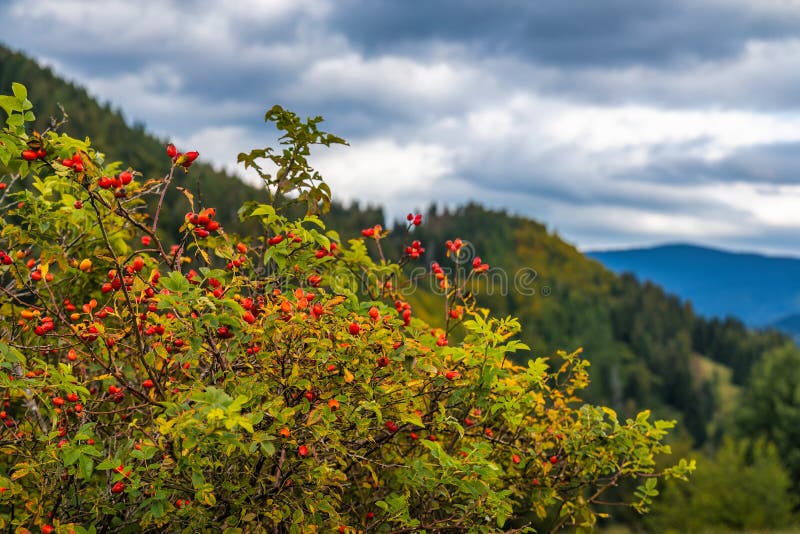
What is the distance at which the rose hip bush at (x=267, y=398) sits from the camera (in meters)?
4.13

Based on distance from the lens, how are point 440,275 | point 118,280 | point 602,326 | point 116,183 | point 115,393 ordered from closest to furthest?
point 116,183 < point 118,280 < point 115,393 < point 440,275 < point 602,326

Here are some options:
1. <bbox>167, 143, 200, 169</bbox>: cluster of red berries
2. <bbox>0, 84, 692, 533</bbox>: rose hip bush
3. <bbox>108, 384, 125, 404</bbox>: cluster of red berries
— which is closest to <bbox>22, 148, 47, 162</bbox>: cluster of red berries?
<bbox>0, 84, 692, 533</bbox>: rose hip bush

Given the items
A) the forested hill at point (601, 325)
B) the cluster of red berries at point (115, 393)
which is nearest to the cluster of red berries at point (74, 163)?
the cluster of red berries at point (115, 393)

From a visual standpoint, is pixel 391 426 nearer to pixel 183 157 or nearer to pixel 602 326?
pixel 183 157

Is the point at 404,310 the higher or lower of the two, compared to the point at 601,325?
higher

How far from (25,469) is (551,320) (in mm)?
158641

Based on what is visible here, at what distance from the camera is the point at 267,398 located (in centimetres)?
462

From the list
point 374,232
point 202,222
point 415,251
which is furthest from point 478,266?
point 202,222

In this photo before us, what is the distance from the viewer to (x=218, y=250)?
4.81 m

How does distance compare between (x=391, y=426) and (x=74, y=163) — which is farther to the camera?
(x=391, y=426)

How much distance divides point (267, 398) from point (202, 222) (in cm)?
131

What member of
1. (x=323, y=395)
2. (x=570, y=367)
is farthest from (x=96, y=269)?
(x=570, y=367)

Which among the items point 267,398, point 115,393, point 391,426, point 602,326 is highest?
point 267,398

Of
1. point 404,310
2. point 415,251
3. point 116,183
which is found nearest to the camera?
point 116,183
